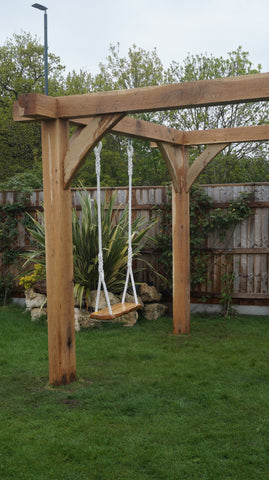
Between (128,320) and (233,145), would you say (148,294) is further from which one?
(233,145)

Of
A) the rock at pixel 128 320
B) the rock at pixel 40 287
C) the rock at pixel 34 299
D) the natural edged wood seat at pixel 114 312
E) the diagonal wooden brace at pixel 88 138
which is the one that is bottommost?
the rock at pixel 128 320

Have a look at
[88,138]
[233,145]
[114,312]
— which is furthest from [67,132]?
[233,145]

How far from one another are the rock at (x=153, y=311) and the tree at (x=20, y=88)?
39.9 feet

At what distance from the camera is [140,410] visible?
361 centimetres

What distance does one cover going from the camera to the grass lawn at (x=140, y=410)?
2812 millimetres

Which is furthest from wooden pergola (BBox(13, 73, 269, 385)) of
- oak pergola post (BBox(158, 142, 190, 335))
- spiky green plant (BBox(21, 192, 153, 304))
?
spiky green plant (BBox(21, 192, 153, 304))

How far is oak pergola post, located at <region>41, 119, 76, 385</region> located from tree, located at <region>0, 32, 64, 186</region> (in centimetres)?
1436

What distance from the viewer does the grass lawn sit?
9.23 feet

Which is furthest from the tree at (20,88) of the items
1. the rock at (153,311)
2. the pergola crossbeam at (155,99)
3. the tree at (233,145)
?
the pergola crossbeam at (155,99)

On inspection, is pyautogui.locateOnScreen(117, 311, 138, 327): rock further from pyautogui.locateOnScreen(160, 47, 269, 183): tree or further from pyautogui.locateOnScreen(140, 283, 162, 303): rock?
pyautogui.locateOnScreen(160, 47, 269, 183): tree

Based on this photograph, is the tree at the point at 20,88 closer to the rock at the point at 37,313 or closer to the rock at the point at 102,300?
the rock at the point at 37,313

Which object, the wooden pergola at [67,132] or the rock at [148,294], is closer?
the wooden pergola at [67,132]

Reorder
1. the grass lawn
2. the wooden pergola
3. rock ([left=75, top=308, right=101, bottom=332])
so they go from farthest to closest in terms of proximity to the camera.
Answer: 1. rock ([left=75, top=308, right=101, bottom=332])
2. the wooden pergola
3. the grass lawn

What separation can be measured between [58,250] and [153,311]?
312cm
